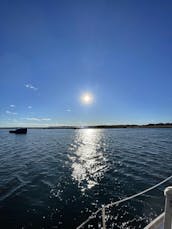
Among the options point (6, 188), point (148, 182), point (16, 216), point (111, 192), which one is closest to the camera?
point (16, 216)

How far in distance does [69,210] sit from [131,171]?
10.3 meters

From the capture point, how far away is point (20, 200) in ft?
40.3

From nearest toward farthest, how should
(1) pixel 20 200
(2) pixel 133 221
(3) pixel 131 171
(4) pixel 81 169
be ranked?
(2) pixel 133 221, (1) pixel 20 200, (3) pixel 131 171, (4) pixel 81 169

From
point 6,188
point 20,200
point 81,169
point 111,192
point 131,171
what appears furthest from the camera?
point 81,169

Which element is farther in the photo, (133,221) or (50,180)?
(50,180)

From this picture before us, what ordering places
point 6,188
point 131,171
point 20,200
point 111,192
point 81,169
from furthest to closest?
point 81,169 < point 131,171 < point 6,188 < point 111,192 < point 20,200

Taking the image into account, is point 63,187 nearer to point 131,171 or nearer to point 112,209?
point 112,209

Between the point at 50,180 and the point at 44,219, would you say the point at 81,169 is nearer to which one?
the point at 50,180

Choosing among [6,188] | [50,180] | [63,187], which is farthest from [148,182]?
[6,188]

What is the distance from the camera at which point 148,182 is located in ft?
51.2

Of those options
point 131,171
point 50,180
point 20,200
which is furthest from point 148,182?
point 20,200

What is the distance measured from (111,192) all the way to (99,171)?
607 cm

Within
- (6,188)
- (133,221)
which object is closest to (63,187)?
(6,188)

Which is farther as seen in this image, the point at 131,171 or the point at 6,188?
the point at 131,171
